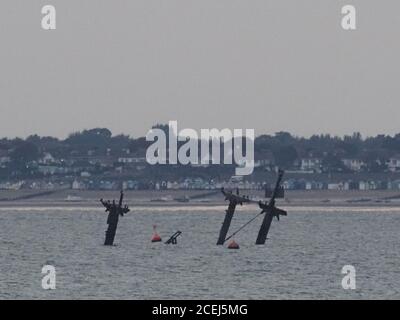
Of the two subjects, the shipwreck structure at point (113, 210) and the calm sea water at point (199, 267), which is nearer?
the calm sea water at point (199, 267)

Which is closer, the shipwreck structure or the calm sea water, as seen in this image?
the calm sea water

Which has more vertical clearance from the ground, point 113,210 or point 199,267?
point 113,210

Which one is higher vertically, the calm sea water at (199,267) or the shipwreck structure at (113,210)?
the shipwreck structure at (113,210)

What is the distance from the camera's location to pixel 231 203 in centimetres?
8919

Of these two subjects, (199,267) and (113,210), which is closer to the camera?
(199,267)

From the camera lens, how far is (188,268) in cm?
7875

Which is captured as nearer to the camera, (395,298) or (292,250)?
(395,298)

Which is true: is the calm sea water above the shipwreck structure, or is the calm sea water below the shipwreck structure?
below
